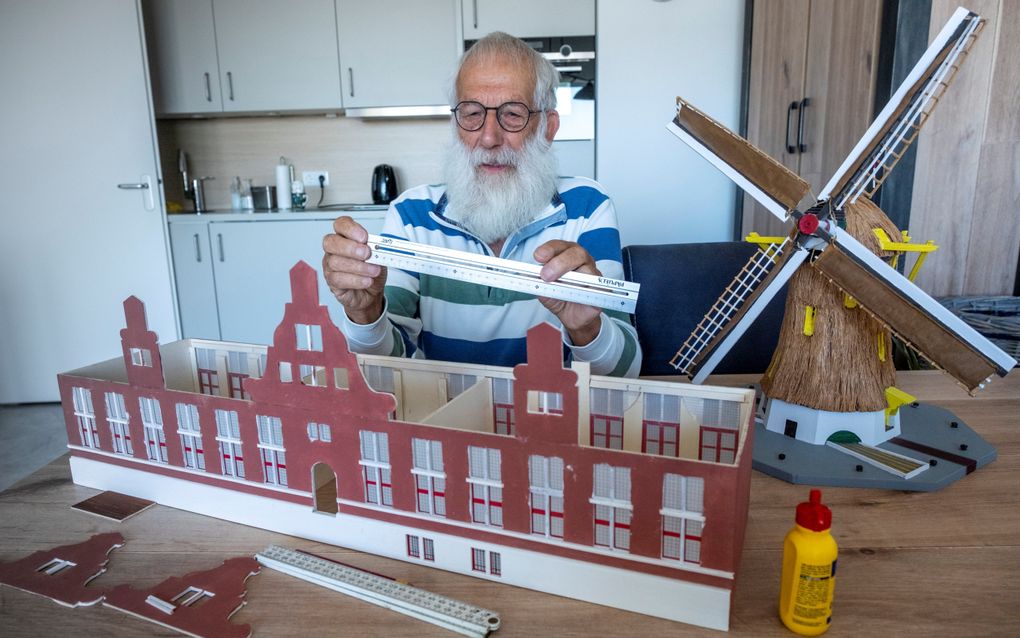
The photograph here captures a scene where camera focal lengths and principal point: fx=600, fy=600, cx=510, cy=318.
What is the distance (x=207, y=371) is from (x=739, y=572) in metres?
0.89

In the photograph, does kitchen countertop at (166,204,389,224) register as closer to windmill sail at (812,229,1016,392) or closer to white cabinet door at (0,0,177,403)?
white cabinet door at (0,0,177,403)

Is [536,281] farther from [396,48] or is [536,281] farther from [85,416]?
[396,48]

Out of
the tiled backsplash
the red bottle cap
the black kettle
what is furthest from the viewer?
the tiled backsplash

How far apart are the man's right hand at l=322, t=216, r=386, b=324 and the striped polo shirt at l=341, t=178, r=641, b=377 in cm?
18

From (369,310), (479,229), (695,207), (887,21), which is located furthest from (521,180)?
(695,207)

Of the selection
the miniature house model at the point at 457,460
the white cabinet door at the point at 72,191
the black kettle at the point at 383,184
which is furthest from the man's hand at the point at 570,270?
the white cabinet door at the point at 72,191

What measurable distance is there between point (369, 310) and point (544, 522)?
676 mm

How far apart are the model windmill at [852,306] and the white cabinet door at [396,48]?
259 cm

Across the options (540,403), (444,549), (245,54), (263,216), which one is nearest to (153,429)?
(444,549)

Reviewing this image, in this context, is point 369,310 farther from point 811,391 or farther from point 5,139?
point 5,139

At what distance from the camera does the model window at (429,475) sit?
72cm

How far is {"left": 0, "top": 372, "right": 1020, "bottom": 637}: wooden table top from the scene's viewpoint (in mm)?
628

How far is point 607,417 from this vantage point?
2.65ft

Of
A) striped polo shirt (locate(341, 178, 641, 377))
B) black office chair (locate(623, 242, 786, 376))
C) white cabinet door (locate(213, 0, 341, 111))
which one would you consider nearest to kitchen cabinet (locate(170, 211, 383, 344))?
white cabinet door (locate(213, 0, 341, 111))
